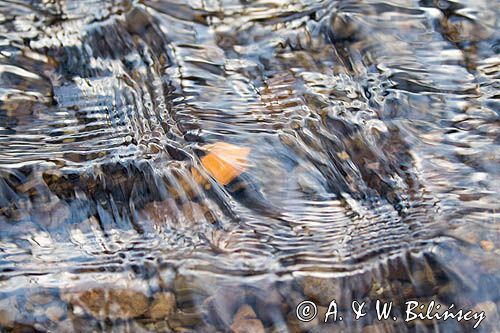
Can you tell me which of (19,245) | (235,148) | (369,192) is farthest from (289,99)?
(19,245)

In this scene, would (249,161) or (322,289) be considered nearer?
(322,289)

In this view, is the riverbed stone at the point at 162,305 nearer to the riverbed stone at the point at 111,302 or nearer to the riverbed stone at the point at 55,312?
the riverbed stone at the point at 111,302

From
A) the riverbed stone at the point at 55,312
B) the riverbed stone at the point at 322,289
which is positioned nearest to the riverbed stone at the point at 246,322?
the riverbed stone at the point at 322,289

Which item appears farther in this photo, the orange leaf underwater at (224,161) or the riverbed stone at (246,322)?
the orange leaf underwater at (224,161)

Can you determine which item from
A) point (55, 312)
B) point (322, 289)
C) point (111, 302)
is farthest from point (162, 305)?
point (322, 289)

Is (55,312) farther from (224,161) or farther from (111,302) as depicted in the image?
(224,161)

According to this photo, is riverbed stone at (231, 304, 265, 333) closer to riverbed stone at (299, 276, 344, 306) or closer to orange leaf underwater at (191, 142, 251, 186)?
riverbed stone at (299, 276, 344, 306)
